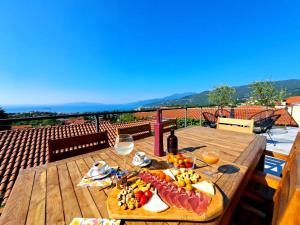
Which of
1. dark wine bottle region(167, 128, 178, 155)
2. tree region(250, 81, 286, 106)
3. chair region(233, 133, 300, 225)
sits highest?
tree region(250, 81, 286, 106)

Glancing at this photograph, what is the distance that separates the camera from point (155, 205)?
58 cm

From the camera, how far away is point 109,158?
1.19 metres

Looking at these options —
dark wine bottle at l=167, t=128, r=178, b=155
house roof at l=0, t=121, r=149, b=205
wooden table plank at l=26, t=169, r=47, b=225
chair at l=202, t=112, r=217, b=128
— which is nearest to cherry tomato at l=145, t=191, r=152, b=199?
wooden table plank at l=26, t=169, r=47, b=225

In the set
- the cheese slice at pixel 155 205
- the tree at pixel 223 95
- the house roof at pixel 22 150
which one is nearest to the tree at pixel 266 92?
the tree at pixel 223 95

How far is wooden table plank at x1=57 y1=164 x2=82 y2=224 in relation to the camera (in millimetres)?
585

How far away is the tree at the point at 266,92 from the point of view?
26.8 feet

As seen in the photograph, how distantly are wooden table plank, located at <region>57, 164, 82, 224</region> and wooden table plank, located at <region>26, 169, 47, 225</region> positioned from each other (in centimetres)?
8

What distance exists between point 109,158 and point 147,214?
0.74 meters

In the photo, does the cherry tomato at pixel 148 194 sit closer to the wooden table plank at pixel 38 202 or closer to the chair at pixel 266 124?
the wooden table plank at pixel 38 202

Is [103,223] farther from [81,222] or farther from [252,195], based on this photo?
[252,195]

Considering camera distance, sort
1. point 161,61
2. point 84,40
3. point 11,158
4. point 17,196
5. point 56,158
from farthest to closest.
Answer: point 161,61 → point 84,40 → point 11,158 → point 56,158 → point 17,196

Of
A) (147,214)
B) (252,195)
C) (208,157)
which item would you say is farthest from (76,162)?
(252,195)

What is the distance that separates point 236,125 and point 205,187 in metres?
2.10

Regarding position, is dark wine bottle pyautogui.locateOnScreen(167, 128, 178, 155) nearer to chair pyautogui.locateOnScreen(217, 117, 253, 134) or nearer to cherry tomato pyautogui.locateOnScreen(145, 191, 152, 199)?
cherry tomato pyautogui.locateOnScreen(145, 191, 152, 199)
